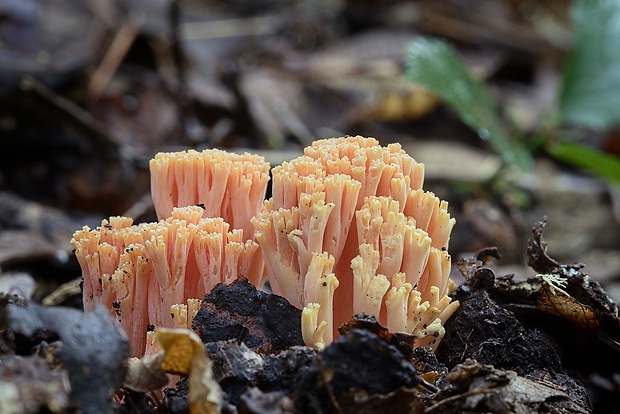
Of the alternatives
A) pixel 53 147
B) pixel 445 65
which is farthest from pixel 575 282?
pixel 53 147

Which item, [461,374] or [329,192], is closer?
[461,374]

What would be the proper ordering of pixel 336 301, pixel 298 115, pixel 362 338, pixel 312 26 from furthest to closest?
pixel 312 26 < pixel 298 115 < pixel 336 301 < pixel 362 338

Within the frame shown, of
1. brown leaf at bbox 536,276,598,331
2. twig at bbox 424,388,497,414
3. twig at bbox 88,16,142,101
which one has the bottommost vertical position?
twig at bbox 424,388,497,414

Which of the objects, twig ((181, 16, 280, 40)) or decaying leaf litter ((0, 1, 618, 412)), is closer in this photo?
decaying leaf litter ((0, 1, 618, 412))

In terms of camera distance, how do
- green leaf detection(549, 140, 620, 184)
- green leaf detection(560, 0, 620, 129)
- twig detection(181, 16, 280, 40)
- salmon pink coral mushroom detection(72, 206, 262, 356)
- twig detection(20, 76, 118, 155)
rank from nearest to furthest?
salmon pink coral mushroom detection(72, 206, 262, 356) → green leaf detection(549, 140, 620, 184) → twig detection(20, 76, 118, 155) → green leaf detection(560, 0, 620, 129) → twig detection(181, 16, 280, 40)

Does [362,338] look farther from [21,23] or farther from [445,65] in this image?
[21,23]

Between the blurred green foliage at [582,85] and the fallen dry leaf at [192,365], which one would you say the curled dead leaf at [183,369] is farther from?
the blurred green foliage at [582,85]

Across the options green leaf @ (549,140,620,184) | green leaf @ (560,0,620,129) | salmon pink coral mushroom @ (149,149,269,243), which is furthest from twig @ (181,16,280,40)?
salmon pink coral mushroom @ (149,149,269,243)

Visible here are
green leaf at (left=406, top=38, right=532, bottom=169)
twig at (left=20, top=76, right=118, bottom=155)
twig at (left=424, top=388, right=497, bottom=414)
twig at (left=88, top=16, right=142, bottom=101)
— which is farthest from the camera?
twig at (left=88, top=16, right=142, bottom=101)

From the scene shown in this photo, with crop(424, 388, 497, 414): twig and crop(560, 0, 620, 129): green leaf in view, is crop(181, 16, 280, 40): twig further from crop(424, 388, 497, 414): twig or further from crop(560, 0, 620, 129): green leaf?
crop(424, 388, 497, 414): twig
